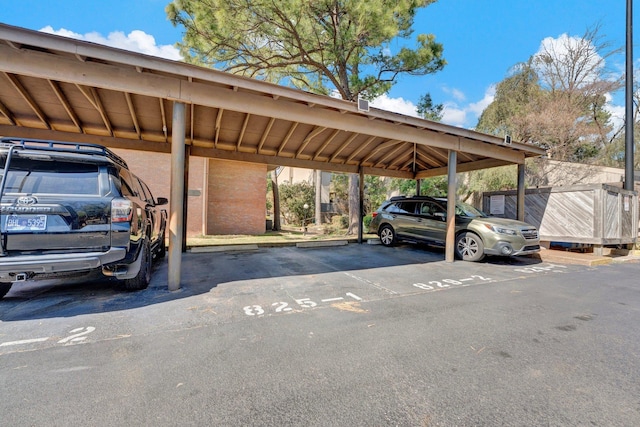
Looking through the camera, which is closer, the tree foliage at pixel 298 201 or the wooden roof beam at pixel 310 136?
the wooden roof beam at pixel 310 136

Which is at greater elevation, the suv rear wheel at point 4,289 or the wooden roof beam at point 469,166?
the wooden roof beam at point 469,166

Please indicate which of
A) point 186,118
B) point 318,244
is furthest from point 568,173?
point 186,118

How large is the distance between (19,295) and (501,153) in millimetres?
10690

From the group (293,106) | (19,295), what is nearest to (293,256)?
(293,106)

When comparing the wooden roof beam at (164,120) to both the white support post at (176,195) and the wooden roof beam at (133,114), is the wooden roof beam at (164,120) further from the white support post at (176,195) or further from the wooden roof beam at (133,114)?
the white support post at (176,195)

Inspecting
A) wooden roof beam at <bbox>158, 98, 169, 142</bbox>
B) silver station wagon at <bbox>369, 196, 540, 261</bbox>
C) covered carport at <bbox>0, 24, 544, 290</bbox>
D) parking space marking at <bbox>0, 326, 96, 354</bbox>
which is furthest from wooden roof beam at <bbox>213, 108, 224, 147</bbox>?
silver station wagon at <bbox>369, 196, 540, 261</bbox>

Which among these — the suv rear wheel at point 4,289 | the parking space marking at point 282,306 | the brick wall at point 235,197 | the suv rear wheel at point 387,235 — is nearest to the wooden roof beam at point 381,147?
the suv rear wheel at point 387,235

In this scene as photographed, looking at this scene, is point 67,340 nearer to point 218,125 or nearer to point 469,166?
point 218,125

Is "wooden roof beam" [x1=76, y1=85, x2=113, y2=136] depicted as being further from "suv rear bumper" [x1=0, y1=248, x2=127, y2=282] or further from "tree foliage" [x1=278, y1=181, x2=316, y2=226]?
"tree foliage" [x1=278, y1=181, x2=316, y2=226]

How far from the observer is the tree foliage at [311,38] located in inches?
365

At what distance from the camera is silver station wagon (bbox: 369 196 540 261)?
6.84m

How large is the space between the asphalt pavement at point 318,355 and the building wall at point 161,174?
803cm

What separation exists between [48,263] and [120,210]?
2.86 feet

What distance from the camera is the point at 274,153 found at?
8.71m
